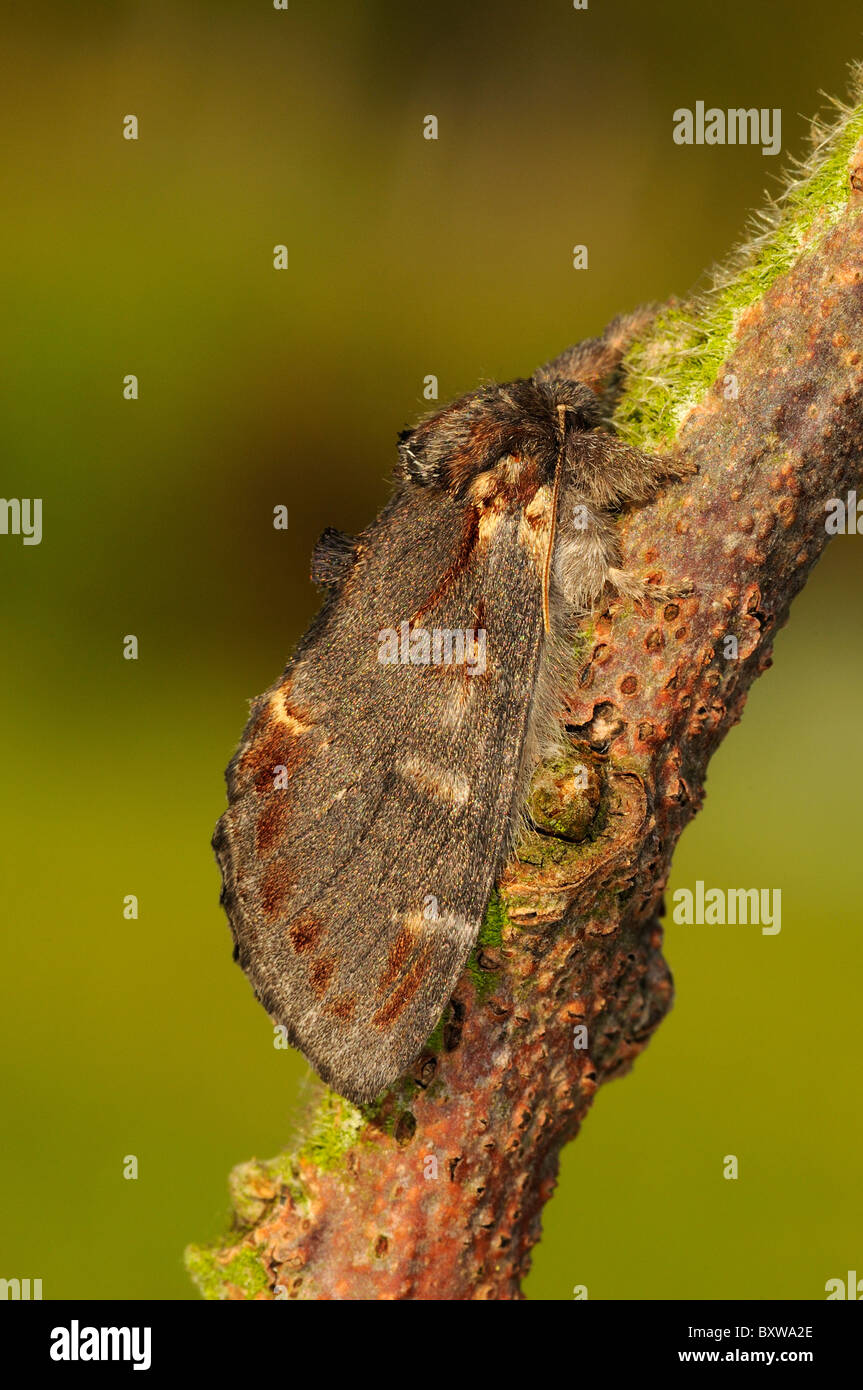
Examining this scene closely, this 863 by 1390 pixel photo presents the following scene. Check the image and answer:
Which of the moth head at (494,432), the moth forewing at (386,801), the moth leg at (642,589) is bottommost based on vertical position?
the moth forewing at (386,801)

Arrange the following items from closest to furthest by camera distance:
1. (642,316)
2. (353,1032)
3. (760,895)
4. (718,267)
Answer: (353,1032)
(718,267)
(642,316)
(760,895)

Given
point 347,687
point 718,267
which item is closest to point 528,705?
point 347,687

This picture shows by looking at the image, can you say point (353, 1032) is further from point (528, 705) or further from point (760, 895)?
point (760, 895)

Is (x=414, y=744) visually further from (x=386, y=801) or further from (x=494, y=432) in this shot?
(x=494, y=432)

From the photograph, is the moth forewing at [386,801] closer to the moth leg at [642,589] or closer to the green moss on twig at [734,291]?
the moth leg at [642,589]

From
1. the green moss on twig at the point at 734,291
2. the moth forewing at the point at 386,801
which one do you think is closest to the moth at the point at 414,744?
the moth forewing at the point at 386,801

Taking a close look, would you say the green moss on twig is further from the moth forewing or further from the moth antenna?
the moth forewing

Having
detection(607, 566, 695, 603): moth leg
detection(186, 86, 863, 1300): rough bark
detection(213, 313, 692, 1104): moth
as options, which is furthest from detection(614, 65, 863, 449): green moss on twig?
detection(607, 566, 695, 603): moth leg

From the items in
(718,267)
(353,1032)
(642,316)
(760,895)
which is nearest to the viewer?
(353,1032)
